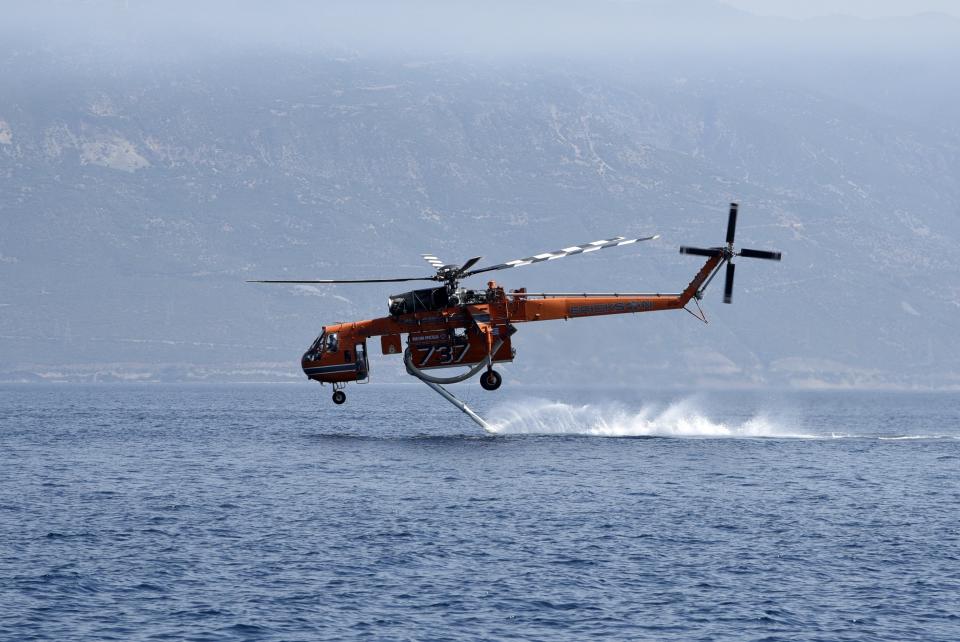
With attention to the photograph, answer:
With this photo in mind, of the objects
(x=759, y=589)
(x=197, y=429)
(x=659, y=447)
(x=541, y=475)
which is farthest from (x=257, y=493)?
(x=197, y=429)

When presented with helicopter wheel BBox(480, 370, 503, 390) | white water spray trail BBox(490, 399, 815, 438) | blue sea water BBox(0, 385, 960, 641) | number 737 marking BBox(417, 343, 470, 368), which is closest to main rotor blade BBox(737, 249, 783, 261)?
blue sea water BBox(0, 385, 960, 641)

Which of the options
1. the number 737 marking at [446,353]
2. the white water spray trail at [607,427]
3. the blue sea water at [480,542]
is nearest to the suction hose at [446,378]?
Result: the number 737 marking at [446,353]

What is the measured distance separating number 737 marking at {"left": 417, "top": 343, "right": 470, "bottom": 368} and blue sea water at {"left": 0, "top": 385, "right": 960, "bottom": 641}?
221 inches

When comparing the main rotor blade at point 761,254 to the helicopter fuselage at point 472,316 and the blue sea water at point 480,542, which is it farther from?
the blue sea water at point 480,542

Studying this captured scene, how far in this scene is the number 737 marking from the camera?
7925 cm

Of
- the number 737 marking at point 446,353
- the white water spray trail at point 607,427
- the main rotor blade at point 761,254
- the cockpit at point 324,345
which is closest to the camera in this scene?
the main rotor blade at point 761,254

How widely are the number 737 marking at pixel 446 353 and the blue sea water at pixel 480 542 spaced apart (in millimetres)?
5611

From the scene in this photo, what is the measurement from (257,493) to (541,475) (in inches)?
564

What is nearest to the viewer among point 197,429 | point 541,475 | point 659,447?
point 541,475

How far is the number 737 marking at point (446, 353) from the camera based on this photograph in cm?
7925

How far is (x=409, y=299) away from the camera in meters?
78.6

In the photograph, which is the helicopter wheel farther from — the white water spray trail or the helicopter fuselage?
→ the white water spray trail

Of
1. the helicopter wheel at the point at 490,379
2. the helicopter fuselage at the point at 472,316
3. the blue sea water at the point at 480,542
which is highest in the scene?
the helicopter fuselage at the point at 472,316

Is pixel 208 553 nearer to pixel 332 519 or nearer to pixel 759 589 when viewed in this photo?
pixel 332 519
